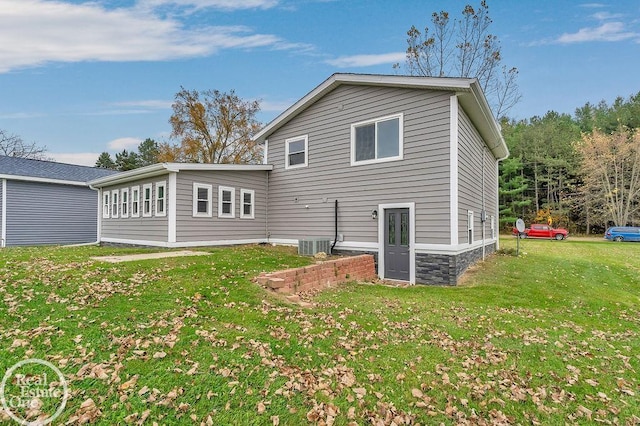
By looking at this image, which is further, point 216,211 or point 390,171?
point 216,211

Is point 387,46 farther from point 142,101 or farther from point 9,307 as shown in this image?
point 9,307

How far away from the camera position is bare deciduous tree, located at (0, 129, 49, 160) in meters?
30.3

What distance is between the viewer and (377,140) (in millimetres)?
10258

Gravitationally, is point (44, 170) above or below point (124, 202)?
above

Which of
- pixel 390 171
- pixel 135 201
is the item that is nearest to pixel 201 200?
pixel 135 201

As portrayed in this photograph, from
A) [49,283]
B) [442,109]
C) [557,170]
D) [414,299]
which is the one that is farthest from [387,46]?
[557,170]

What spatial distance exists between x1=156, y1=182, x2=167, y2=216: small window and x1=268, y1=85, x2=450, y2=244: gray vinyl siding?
4.01m

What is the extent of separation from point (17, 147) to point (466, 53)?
130 feet

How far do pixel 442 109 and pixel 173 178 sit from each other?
8878 mm

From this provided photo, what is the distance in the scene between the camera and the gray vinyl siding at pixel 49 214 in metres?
16.3

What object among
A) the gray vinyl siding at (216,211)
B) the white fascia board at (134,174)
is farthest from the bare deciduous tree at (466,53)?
the white fascia board at (134,174)

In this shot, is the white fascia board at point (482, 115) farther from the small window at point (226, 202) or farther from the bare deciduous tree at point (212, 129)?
the bare deciduous tree at point (212, 129)

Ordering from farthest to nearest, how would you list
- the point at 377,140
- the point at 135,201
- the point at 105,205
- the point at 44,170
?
the point at 44,170, the point at 105,205, the point at 135,201, the point at 377,140

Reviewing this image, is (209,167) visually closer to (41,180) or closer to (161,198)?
(161,198)
